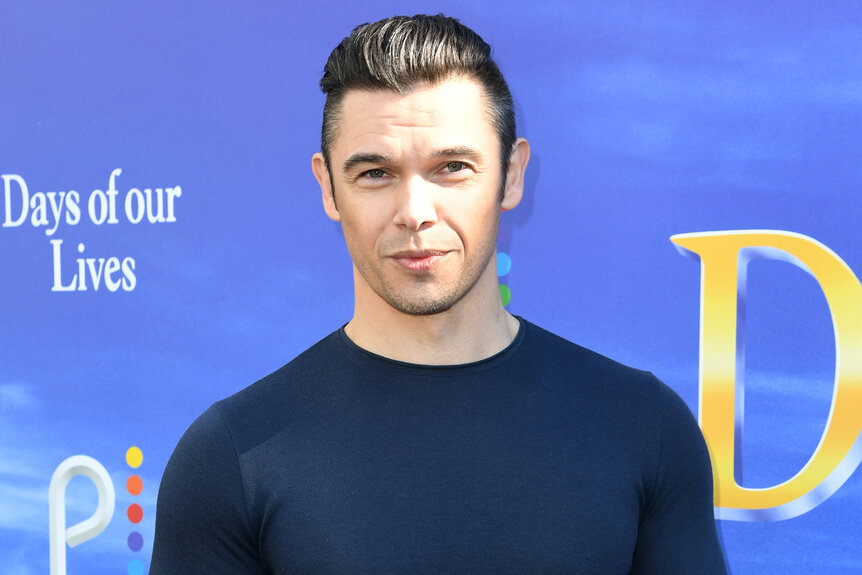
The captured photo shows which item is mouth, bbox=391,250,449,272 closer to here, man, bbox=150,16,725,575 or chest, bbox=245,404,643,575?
man, bbox=150,16,725,575

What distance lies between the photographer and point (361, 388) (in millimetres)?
1105

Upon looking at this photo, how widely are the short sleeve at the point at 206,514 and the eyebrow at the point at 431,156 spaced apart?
14.6 inches

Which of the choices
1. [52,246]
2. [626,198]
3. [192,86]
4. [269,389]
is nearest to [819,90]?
[626,198]

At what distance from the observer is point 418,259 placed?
1062mm

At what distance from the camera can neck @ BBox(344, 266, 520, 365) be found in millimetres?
1113

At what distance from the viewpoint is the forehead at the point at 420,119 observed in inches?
42.2

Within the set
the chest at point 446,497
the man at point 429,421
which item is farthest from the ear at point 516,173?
the chest at point 446,497

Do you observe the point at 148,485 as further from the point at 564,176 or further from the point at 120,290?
the point at 564,176

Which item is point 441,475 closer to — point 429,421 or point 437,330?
point 429,421

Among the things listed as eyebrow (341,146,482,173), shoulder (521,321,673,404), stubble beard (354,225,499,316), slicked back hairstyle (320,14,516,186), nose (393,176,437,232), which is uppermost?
slicked back hairstyle (320,14,516,186)

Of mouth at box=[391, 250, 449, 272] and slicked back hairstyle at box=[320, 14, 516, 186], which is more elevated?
slicked back hairstyle at box=[320, 14, 516, 186]

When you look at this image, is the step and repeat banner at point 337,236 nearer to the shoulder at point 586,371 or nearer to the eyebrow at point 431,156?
the shoulder at point 586,371

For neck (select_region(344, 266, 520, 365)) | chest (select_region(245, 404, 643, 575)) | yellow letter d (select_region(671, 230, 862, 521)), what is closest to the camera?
chest (select_region(245, 404, 643, 575))

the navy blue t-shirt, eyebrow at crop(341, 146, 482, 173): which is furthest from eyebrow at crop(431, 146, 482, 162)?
the navy blue t-shirt
